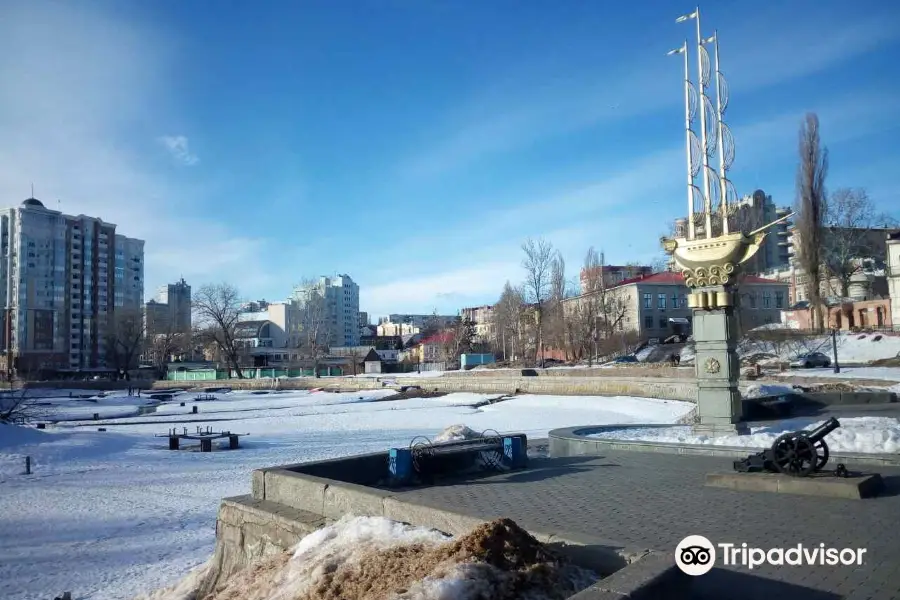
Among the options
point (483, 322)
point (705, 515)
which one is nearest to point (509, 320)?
point (483, 322)

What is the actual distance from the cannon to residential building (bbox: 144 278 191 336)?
8379cm

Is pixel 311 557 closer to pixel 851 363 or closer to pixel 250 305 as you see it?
pixel 851 363

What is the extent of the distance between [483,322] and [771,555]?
421 ft

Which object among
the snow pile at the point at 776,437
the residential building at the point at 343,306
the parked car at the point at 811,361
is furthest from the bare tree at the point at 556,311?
the residential building at the point at 343,306

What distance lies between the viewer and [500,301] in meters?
88.0

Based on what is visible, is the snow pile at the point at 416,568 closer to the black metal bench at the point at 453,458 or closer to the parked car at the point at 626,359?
the black metal bench at the point at 453,458

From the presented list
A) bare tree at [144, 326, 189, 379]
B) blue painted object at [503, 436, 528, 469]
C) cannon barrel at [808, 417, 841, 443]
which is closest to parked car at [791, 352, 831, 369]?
blue painted object at [503, 436, 528, 469]

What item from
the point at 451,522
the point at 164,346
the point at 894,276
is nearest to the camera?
the point at 451,522

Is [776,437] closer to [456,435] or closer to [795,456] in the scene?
[795,456]

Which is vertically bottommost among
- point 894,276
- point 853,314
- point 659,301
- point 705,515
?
point 705,515

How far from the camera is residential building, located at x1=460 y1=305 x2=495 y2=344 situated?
101 metres

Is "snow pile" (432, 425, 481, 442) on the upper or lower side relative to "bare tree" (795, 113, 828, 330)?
lower

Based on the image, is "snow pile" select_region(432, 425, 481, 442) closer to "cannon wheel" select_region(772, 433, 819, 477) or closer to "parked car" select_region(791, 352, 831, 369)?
"cannon wheel" select_region(772, 433, 819, 477)

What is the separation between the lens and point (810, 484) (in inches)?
309
